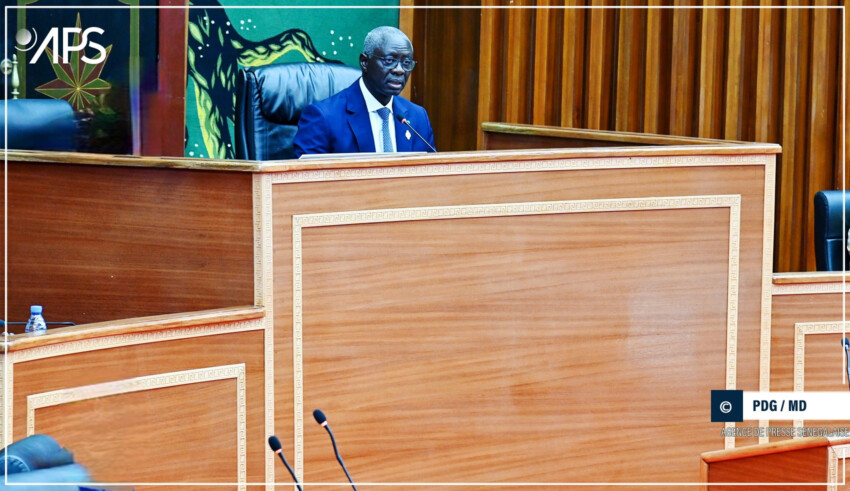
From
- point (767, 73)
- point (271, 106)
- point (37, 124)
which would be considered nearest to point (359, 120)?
point (271, 106)

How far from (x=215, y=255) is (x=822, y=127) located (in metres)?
2.41

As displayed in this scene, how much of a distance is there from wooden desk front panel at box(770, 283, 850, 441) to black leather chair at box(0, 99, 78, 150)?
2.03m

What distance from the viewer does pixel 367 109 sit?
3.80 meters

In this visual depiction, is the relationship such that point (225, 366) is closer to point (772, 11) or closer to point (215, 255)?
point (215, 255)

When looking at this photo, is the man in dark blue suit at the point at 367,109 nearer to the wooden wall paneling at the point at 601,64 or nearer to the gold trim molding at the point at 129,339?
the gold trim molding at the point at 129,339

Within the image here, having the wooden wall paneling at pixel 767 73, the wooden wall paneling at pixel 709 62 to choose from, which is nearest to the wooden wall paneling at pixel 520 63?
the wooden wall paneling at pixel 709 62

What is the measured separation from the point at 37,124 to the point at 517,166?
4.64 feet

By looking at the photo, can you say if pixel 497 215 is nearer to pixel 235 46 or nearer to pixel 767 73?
pixel 767 73

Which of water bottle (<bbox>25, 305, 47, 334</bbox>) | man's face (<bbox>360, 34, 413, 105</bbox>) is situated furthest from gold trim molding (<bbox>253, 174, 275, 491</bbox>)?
man's face (<bbox>360, 34, 413, 105</bbox>)

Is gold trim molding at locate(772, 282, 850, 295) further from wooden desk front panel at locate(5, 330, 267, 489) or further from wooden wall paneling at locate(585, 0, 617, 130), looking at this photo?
wooden wall paneling at locate(585, 0, 617, 130)

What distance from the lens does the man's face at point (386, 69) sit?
3.69m

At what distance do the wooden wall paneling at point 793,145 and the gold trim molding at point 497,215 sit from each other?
1304mm

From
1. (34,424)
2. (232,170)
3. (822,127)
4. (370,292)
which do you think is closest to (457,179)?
(370,292)

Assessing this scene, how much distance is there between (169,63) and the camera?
4.83 meters
